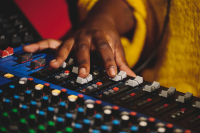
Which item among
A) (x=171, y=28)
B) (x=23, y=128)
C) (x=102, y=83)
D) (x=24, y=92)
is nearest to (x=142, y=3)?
(x=171, y=28)

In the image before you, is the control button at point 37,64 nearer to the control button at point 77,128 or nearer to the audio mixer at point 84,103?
the audio mixer at point 84,103

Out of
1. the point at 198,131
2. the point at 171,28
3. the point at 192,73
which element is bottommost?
the point at 192,73

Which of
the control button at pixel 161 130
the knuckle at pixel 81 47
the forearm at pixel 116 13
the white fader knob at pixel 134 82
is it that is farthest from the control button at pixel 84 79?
the forearm at pixel 116 13

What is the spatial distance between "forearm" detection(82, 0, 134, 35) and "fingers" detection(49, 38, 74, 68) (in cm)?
33

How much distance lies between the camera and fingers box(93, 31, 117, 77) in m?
1.01

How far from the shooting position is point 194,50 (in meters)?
1.68

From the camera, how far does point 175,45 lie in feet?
5.86

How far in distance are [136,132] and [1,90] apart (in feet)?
1.41

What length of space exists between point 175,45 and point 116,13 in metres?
0.44

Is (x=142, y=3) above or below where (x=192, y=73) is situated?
above

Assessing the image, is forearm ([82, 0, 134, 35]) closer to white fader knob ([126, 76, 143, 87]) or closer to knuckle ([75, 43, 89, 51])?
knuckle ([75, 43, 89, 51])

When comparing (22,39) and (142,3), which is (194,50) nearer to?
(142,3)

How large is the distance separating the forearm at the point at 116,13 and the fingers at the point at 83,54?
33cm

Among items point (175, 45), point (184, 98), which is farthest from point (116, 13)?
point (184, 98)
